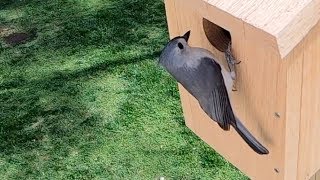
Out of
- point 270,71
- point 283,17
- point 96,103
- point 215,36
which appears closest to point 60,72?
point 96,103

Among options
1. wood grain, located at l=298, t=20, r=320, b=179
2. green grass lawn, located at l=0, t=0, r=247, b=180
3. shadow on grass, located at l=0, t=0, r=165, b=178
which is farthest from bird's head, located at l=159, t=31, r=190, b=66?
shadow on grass, located at l=0, t=0, r=165, b=178

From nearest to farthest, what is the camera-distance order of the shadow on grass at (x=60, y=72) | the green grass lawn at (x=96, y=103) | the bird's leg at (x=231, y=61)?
1. the bird's leg at (x=231, y=61)
2. the green grass lawn at (x=96, y=103)
3. the shadow on grass at (x=60, y=72)

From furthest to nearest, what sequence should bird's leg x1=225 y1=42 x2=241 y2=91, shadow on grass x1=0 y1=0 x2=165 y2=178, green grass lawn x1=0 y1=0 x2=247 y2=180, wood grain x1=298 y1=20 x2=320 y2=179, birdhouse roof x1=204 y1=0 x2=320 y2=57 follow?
shadow on grass x1=0 y1=0 x2=165 y2=178 < green grass lawn x1=0 y1=0 x2=247 y2=180 < bird's leg x1=225 y1=42 x2=241 y2=91 < wood grain x1=298 y1=20 x2=320 y2=179 < birdhouse roof x1=204 y1=0 x2=320 y2=57

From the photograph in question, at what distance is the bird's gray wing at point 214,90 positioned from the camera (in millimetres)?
1314

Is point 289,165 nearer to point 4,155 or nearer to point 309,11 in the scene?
point 309,11

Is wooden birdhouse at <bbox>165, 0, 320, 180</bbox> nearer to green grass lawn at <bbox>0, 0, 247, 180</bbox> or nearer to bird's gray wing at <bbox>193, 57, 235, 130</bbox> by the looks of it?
bird's gray wing at <bbox>193, 57, 235, 130</bbox>

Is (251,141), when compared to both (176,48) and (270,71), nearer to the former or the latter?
(270,71)

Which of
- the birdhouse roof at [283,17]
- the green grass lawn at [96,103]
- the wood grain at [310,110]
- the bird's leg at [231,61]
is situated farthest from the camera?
the green grass lawn at [96,103]

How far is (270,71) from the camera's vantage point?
1297 mm

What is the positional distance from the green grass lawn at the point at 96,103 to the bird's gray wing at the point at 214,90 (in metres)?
0.93

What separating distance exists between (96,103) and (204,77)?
1425 millimetres

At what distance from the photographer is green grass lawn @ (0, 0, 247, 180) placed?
233 cm

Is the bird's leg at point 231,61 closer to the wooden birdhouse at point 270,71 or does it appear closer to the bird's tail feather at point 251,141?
the wooden birdhouse at point 270,71

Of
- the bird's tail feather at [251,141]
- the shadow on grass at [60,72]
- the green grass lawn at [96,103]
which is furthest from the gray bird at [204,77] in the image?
the shadow on grass at [60,72]
